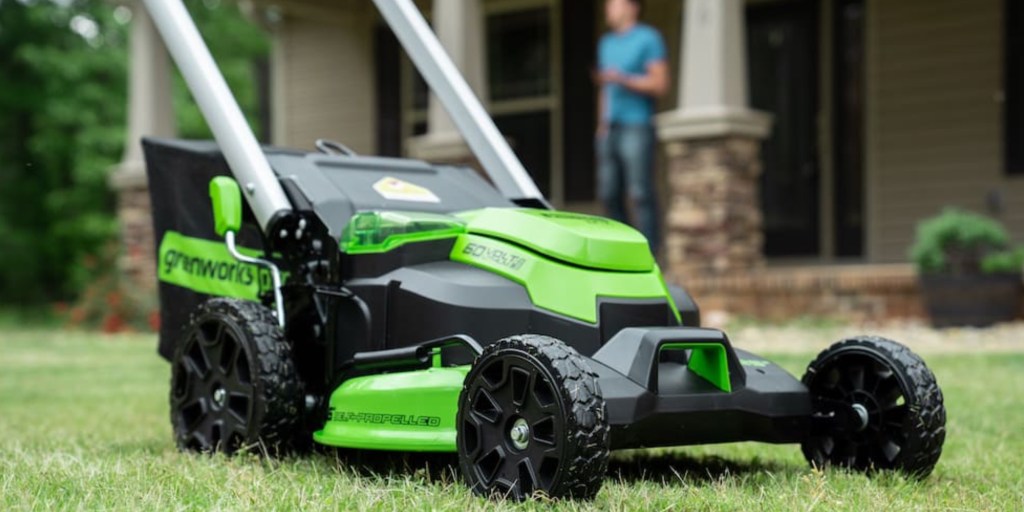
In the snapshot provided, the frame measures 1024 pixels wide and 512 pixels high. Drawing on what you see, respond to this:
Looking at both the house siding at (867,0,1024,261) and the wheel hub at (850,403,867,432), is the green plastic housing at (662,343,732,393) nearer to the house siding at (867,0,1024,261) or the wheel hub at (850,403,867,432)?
the wheel hub at (850,403,867,432)

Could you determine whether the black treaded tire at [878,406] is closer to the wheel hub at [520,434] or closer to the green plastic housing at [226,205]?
the wheel hub at [520,434]

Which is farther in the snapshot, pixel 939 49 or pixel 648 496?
pixel 939 49

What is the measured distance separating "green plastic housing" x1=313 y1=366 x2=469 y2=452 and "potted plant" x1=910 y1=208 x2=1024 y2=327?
18.7ft

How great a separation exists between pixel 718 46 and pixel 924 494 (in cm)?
650

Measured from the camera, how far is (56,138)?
17562 mm

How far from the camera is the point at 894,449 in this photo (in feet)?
11.7

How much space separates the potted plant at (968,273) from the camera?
8516 millimetres

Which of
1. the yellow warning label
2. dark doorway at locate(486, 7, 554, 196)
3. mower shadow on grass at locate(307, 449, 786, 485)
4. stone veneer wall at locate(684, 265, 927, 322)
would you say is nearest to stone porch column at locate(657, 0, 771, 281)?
stone veneer wall at locate(684, 265, 927, 322)

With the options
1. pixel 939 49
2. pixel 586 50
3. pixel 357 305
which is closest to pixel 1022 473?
pixel 357 305

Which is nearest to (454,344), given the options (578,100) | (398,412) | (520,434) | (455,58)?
(398,412)

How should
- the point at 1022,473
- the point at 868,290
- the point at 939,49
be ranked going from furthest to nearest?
the point at 939,49 → the point at 868,290 → the point at 1022,473

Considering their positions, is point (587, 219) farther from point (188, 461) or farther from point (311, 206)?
point (188, 461)

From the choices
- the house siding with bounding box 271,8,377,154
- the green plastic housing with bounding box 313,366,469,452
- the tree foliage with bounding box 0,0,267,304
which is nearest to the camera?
the green plastic housing with bounding box 313,366,469,452

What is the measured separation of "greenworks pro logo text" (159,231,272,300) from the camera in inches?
167
